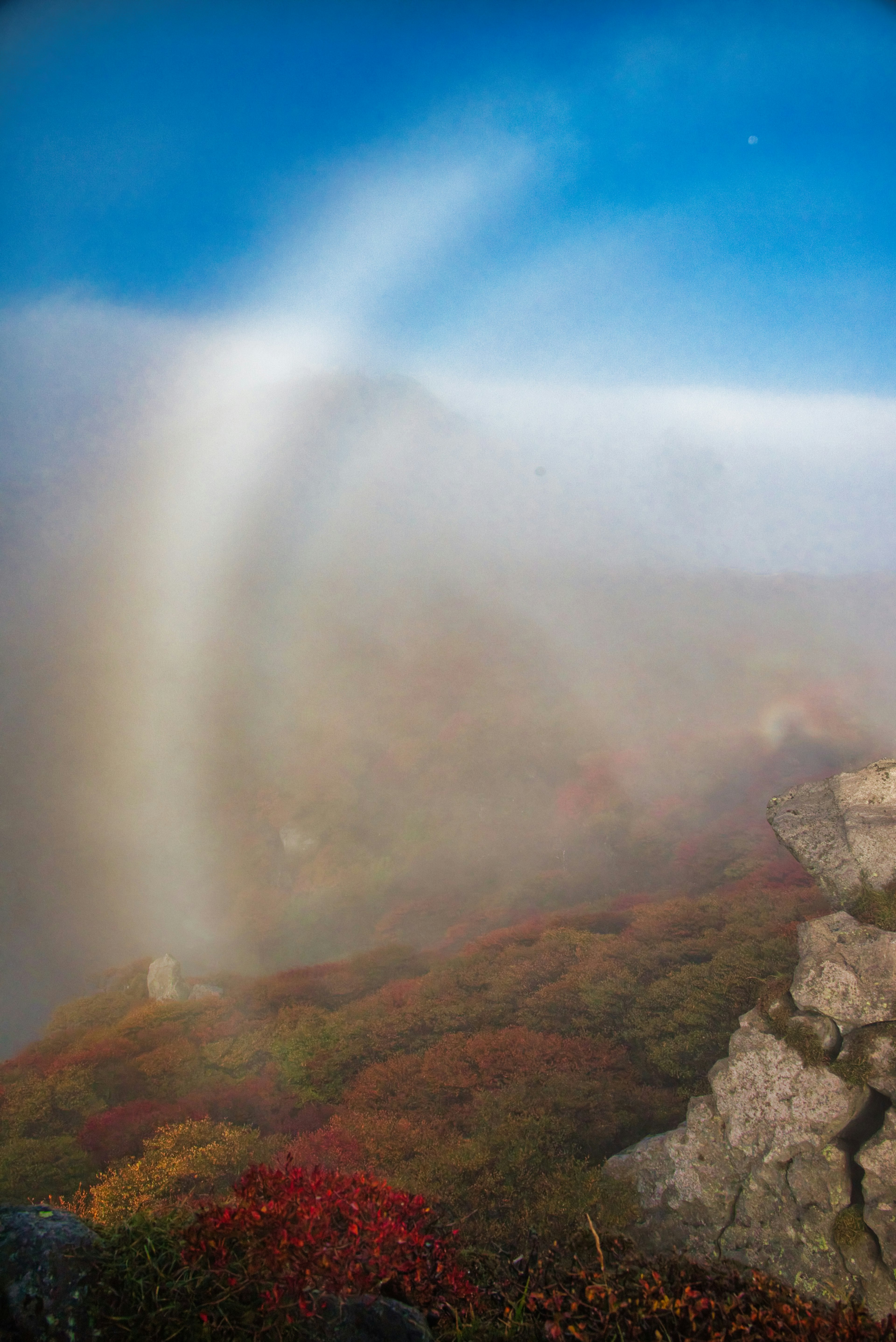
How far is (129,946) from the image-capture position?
38781mm

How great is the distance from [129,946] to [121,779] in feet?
57.7

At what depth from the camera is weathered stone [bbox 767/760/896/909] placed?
1225 centimetres

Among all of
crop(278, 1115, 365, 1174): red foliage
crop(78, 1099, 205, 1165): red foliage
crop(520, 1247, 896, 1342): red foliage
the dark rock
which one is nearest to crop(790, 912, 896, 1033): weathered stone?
crop(520, 1247, 896, 1342): red foliage

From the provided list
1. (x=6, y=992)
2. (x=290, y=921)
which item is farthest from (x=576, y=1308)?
(x=6, y=992)

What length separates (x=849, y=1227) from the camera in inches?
333

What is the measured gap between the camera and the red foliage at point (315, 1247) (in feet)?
14.1

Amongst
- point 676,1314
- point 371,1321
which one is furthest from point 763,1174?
point 371,1321

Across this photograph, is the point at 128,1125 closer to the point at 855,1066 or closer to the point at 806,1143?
the point at 806,1143

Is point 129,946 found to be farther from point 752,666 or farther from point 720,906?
point 752,666

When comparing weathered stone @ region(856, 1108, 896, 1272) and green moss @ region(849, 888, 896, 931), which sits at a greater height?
green moss @ region(849, 888, 896, 931)

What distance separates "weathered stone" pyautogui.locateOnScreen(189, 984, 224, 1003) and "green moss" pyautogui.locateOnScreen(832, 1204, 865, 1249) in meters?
22.6

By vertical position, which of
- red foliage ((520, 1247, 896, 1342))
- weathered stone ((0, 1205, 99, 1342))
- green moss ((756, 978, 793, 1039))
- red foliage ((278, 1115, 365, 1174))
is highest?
weathered stone ((0, 1205, 99, 1342))

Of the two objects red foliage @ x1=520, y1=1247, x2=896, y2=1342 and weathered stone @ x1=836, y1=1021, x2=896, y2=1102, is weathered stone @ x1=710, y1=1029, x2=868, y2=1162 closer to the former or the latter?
weathered stone @ x1=836, y1=1021, x2=896, y2=1102

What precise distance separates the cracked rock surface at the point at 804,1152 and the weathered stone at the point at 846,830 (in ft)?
4.65
